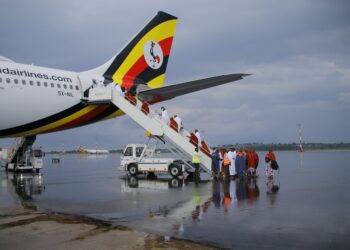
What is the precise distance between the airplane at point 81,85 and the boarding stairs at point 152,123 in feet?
2.74

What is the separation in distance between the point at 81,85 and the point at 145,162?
18.7 feet

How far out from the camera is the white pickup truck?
859 inches

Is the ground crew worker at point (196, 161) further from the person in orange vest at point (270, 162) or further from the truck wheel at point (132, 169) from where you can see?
the truck wheel at point (132, 169)

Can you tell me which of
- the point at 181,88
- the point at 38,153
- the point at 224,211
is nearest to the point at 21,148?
the point at 38,153

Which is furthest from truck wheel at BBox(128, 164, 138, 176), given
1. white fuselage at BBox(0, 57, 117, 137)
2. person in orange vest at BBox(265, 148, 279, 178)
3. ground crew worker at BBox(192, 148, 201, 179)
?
person in orange vest at BBox(265, 148, 279, 178)

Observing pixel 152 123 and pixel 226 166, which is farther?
pixel 226 166

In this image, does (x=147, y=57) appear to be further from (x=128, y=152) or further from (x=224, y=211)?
(x=224, y=211)

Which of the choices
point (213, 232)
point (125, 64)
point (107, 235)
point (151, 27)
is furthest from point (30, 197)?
point (151, 27)

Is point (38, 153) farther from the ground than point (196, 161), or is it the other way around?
point (38, 153)

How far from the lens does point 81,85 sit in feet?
69.9

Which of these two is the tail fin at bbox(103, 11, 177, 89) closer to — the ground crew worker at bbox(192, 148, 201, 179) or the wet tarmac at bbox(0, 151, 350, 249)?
the ground crew worker at bbox(192, 148, 201, 179)

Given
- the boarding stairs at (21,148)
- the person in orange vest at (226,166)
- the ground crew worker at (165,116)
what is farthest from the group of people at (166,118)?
the boarding stairs at (21,148)

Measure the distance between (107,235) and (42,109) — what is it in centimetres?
1221

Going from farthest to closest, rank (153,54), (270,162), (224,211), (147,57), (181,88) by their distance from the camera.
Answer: (153,54)
(147,57)
(270,162)
(181,88)
(224,211)
